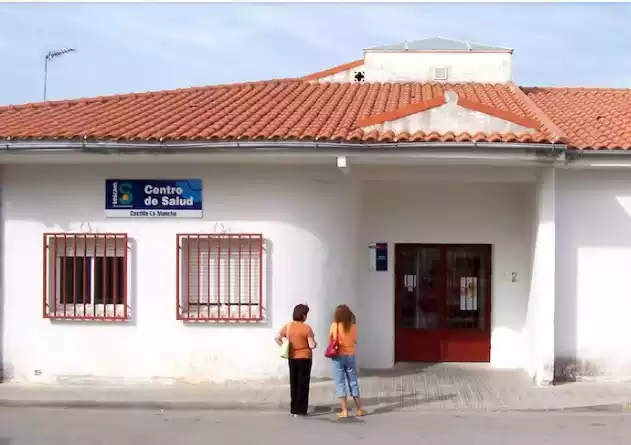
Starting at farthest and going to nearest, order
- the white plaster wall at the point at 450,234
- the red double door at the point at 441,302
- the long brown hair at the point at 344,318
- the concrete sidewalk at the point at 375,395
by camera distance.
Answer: the red double door at the point at 441,302 < the white plaster wall at the point at 450,234 < the concrete sidewalk at the point at 375,395 < the long brown hair at the point at 344,318

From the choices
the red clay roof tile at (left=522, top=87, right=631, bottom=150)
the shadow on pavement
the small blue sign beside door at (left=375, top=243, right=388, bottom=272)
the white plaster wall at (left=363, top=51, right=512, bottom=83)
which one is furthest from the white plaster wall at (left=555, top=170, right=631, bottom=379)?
the white plaster wall at (left=363, top=51, right=512, bottom=83)

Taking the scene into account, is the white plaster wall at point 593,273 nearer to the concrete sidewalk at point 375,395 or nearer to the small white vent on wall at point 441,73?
the concrete sidewalk at point 375,395

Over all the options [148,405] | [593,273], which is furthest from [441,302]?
[148,405]

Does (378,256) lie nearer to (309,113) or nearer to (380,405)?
(309,113)

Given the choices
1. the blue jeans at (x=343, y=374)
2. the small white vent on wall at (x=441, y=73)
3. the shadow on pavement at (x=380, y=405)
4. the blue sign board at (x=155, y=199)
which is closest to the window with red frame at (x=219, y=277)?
the blue sign board at (x=155, y=199)

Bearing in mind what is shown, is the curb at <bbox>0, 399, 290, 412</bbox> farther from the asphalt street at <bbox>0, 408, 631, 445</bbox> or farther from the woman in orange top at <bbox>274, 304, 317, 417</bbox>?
the woman in orange top at <bbox>274, 304, 317, 417</bbox>

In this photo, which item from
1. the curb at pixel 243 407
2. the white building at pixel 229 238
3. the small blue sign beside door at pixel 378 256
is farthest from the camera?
the small blue sign beside door at pixel 378 256

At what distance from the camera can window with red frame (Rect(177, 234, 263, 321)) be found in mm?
10570

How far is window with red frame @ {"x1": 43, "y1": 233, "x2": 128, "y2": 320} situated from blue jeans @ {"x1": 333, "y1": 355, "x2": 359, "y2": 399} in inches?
141

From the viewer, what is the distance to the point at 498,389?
10.1 meters

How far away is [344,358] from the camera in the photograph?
8.78 metres

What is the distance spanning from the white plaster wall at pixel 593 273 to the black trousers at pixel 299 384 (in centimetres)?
407

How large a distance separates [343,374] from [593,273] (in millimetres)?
4340

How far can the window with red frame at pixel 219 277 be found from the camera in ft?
34.7
